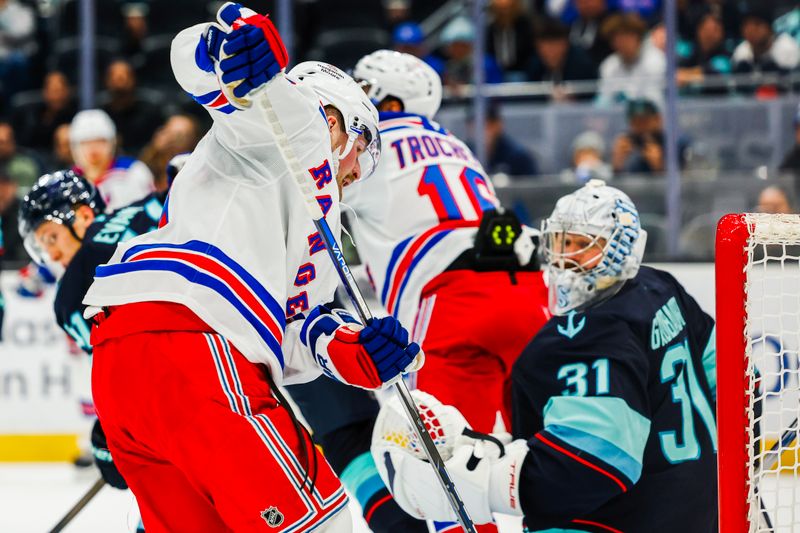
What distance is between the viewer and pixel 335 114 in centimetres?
227

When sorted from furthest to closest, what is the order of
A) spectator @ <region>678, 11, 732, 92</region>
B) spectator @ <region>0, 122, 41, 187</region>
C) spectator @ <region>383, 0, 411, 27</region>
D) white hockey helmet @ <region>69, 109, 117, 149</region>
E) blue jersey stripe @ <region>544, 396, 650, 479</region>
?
spectator @ <region>383, 0, 411, 27</region> → spectator @ <region>0, 122, 41, 187</region> → white hockey helmet @ <region>69, 109, 117, 149</region> → spectator @ <region>678, 11, 732, 92</region> → blue jersey stripe @ <region>544, 396, 650, 479</region>

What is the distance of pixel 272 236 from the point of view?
2.04 m

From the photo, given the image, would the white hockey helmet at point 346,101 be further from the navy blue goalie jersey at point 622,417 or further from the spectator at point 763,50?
the spectator at point 763,50

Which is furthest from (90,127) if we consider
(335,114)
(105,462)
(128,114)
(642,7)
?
(335,114)

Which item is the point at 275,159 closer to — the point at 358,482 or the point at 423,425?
the point at 423,425

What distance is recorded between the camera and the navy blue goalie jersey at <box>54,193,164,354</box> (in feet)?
9.37

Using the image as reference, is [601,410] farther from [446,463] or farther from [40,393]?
[40,393]

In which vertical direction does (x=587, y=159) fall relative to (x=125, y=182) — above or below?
below

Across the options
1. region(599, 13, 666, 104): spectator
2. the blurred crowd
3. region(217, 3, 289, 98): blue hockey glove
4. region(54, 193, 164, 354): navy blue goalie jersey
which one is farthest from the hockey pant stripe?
region(599, 13, 666, 104): spectator

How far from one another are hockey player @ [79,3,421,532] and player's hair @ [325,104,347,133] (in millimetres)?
107

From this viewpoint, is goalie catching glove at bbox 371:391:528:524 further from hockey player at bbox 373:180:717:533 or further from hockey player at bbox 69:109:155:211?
hockey player at bbox 69:109:155:211

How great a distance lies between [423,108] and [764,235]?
1496 mm

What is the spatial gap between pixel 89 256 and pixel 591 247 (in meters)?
1.12

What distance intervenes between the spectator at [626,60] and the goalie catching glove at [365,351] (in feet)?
12.5
